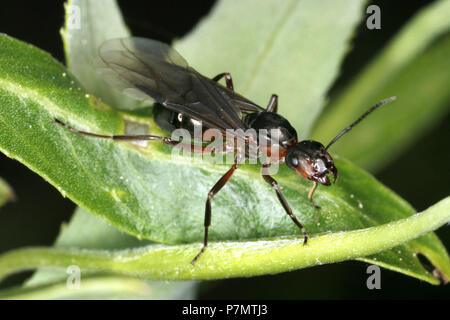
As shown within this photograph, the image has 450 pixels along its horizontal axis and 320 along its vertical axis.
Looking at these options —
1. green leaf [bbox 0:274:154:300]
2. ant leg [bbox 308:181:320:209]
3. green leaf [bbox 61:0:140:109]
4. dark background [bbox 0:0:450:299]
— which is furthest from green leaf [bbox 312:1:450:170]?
green leaf [bbox 0:274:154:300]

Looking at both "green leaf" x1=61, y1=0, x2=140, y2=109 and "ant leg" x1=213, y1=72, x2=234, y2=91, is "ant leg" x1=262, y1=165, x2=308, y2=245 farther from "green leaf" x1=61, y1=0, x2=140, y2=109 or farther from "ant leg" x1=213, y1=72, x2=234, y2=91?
"green leaf" x1=61, y1=0, x2=140, y2=109

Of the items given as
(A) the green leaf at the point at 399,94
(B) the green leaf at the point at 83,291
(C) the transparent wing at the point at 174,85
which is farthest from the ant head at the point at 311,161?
(B) the green leaf at the point at 83,291

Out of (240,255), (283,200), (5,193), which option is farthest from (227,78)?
(240,255)

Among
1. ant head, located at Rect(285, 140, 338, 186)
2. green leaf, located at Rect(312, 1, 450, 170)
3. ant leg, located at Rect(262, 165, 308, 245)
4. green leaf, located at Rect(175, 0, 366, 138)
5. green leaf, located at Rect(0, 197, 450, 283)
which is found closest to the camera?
green leaf, located at Rect(0, 197, 450, 283)

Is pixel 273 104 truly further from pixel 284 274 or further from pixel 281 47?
pixel 284 274

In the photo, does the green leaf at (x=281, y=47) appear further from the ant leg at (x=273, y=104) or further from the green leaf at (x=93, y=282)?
the green leaf at (x=93, y=282)

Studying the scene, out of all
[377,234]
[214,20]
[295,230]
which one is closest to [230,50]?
[214,20]
